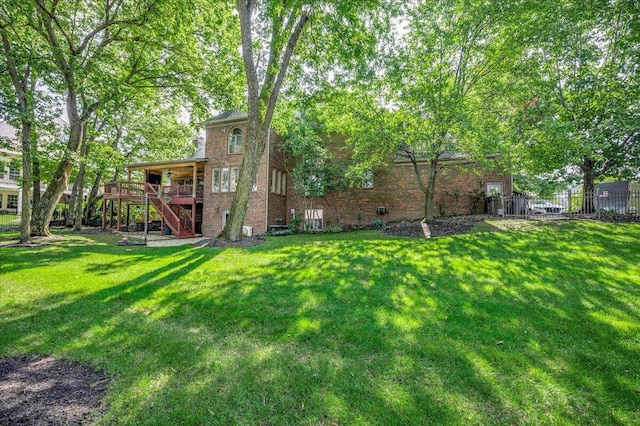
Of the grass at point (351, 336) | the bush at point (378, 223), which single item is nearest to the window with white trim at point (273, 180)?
the bush at point (378, 223)

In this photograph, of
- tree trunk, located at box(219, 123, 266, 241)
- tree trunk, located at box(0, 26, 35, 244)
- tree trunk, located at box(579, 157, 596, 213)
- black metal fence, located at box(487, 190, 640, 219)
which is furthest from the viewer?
tree trunk, located at box(579, 157, 596, 213)

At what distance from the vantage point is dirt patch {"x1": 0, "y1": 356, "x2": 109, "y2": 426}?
96.4 inches

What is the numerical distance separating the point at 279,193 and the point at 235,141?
455cm

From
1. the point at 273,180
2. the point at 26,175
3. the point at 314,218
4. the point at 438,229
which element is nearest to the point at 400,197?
the point at 314,218

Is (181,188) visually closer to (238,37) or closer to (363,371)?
(238,37)

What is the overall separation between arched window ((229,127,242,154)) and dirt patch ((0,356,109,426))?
54.4 ft

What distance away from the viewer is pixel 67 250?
1011 centimetres

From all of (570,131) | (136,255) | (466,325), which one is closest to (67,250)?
(136,255)

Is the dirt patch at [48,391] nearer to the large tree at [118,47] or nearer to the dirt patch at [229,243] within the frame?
the dirt patch at [229,243]

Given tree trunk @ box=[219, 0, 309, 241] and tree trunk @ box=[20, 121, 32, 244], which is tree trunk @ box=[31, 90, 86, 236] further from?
tree trunk @ box=[219, 0, 309, 241]

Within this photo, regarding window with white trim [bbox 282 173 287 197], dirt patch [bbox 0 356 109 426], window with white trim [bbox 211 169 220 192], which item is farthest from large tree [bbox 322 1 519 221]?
dirt patch [bbox 0 356 109 426]

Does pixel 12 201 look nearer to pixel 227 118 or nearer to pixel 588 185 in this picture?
pixel 227 118

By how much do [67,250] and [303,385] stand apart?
453 inches

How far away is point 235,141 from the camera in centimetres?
1891
